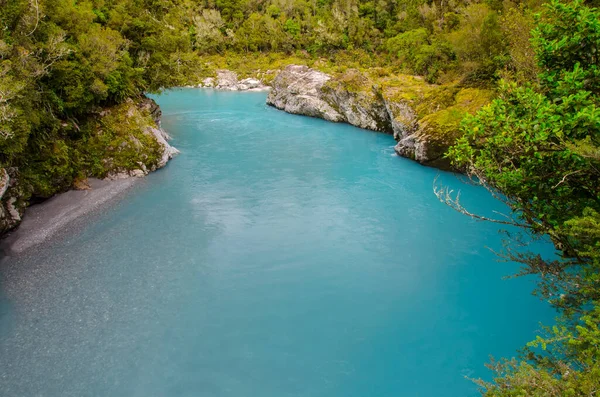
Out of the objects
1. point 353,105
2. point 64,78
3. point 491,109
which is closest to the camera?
point 491,109

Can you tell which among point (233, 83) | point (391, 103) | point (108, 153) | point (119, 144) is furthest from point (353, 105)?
point (233, 83)

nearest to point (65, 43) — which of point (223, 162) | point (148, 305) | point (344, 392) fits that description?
point (223, 162)

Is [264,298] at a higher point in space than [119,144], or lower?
lower

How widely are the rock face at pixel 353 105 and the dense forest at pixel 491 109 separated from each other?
4.13 meters

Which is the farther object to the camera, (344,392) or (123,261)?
(123,261)

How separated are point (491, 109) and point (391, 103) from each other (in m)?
23.8

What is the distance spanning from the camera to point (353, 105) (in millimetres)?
38188

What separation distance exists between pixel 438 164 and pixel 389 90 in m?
11.1

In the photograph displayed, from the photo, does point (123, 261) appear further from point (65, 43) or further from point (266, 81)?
point (266, 81)

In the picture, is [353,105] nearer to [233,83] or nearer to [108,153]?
[108,153]

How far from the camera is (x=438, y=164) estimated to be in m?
25.6

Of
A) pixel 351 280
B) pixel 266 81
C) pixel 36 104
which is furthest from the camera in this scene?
pixel 266 81

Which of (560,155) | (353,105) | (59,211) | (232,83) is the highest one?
(232,83)

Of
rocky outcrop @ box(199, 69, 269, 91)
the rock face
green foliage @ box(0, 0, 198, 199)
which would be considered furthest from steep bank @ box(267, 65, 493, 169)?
rocky outcrop @ box(199, 69, 269, 91)
